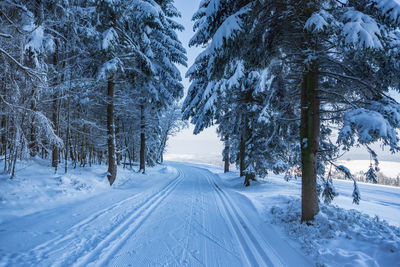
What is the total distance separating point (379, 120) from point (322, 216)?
2.79 m

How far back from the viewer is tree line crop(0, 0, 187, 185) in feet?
17.5

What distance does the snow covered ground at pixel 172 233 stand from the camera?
3174mm

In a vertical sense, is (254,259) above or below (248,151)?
below

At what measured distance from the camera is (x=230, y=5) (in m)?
5.20

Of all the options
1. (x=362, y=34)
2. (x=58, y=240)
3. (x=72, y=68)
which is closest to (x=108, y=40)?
(x=72, y=68)

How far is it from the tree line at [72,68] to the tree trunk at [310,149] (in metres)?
7.25

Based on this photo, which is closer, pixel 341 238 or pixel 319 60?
pixel 341 238

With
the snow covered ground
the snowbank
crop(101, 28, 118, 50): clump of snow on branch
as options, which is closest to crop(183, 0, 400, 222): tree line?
the snowbank

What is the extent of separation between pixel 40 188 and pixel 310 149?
9214mm

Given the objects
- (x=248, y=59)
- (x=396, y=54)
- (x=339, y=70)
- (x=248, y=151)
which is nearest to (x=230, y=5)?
(x=248, y=59)

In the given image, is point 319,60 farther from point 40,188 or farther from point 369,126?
point 40,188

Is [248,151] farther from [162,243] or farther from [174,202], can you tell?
[162,243]

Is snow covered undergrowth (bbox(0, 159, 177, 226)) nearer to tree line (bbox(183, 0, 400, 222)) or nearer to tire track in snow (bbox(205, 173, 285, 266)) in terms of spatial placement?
tire track in snow (bbox(205, 173, 285, 266))

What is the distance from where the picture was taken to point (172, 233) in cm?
421
